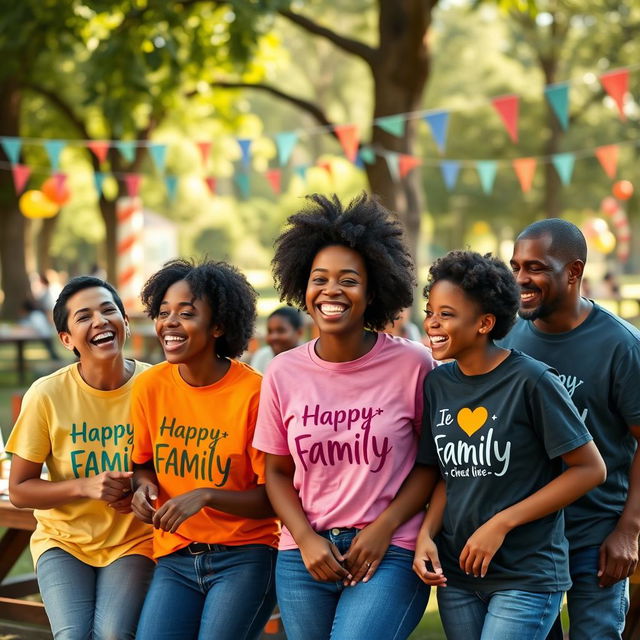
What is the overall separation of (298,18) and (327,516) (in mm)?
10866

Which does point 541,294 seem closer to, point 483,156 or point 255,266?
point 483,156

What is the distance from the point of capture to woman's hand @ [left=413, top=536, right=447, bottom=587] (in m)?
2.98

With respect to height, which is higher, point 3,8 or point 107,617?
point 3,8

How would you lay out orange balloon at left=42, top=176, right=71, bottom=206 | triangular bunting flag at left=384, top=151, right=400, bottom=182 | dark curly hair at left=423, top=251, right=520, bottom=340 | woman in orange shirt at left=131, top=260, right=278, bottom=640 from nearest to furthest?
dark curly hair at left=423, top=251, right=520, bottom=340 → woman in orange shirt at left=131, top=260, right=278, bottom=640 → triangular bunting flag at left=384, top=151, right=400, bottom=182 → orange balloon at left=42, top=176, right=71, bottom=206

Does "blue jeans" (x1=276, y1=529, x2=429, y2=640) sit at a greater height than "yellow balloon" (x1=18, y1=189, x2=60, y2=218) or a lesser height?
lesser

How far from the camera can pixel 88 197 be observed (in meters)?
44.5

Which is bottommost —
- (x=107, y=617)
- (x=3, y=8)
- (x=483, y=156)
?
(x=107, y=617)

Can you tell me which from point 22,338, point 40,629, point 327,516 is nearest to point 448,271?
point 327,516

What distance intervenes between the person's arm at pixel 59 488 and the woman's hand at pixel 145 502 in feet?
0.23

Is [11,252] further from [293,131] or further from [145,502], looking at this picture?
[145,502]

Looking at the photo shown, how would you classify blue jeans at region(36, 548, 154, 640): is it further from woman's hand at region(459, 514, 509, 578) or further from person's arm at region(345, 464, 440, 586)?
woman's hand at region(459, 514, 509, 578)

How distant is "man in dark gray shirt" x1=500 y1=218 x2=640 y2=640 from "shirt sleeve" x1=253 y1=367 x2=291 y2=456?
83cm

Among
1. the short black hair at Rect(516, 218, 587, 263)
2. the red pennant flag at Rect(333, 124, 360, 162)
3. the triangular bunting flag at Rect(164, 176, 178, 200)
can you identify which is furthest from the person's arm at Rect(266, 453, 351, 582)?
the triangular bunting flag at Rect(164, 176, 178, 200)

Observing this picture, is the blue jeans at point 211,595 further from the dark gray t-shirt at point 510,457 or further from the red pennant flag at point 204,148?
the red pennant flag at point 204,148
